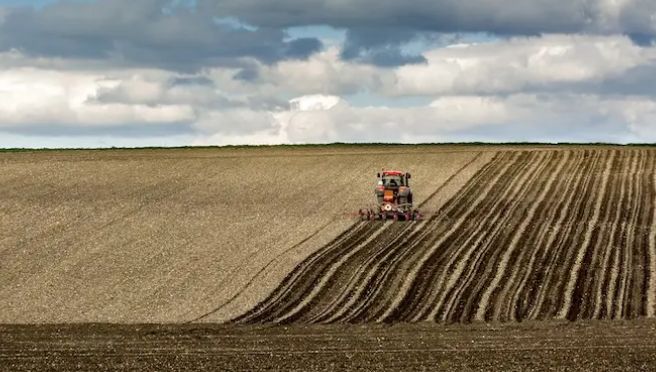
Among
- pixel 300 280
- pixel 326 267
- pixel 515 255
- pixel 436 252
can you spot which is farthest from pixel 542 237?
pixel 300 280

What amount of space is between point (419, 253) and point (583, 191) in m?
18.3

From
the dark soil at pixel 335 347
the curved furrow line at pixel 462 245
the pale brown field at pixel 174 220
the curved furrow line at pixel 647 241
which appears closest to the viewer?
the dark soil at pixel 335 347

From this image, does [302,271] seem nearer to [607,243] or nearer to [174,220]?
[174,220]

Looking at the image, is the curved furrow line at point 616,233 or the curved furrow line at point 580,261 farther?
the curved furrow line at point 616,233

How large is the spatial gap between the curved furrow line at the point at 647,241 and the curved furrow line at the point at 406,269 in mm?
7933

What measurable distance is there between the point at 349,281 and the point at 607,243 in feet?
41.1

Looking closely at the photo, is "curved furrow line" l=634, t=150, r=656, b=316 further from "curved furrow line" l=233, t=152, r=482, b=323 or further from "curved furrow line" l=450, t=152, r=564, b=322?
"curved furrow line" l=233, t=152, r=482, b=323

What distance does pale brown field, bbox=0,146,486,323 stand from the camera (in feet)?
138

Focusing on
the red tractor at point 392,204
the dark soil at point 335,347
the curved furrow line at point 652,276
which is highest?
the red tractor at point 392,204

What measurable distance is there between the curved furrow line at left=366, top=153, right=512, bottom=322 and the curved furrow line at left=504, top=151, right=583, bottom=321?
3.57 metres

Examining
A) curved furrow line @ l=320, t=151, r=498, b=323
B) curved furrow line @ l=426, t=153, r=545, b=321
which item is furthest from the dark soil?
curved furrow line @ l=426, t=153, r=545, b=321

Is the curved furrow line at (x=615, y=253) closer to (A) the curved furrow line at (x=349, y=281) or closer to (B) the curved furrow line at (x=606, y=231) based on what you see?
(B) the curved furrow line at (x=606, y=231)

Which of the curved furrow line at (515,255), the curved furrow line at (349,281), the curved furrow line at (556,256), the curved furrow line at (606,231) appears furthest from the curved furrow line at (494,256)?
the curved furrow line at (349,281)

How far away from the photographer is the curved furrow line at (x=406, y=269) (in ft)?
130
